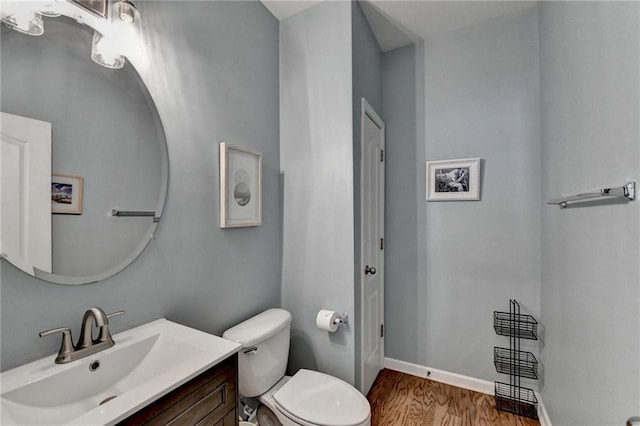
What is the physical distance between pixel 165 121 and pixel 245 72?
0.65m

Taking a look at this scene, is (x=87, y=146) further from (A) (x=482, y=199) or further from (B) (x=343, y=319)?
(A) (x=482, y=199)

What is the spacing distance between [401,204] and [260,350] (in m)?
1.53

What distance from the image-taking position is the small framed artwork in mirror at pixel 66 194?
882 mm

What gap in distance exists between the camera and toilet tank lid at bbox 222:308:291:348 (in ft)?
4.32

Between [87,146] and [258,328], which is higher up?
[87,146]

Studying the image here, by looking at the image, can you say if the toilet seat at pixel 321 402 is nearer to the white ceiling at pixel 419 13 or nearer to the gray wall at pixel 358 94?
the gray wall at pixel 358 94

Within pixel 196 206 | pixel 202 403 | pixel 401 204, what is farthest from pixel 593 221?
pixel 196 206

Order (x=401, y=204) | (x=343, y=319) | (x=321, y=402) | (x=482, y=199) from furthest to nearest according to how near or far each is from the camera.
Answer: (x=401, y=204) < (x=482, y=199) < (x=343, y=319) < (x=321, y=402)

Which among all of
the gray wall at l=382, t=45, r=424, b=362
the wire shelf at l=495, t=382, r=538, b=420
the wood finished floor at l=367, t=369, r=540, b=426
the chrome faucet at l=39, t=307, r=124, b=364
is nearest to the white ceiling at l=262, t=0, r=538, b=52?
the gray wall at l=382, t=45, r=424, b=362

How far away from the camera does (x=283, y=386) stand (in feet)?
4.73

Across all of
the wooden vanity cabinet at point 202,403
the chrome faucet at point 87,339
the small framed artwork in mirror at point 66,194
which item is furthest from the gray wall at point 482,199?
the small framed artwork in mirror at point 66,194

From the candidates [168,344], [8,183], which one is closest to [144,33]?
[8,183]

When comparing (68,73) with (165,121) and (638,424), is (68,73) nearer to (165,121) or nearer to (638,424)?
(165,121)

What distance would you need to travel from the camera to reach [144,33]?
1128 millimetres
